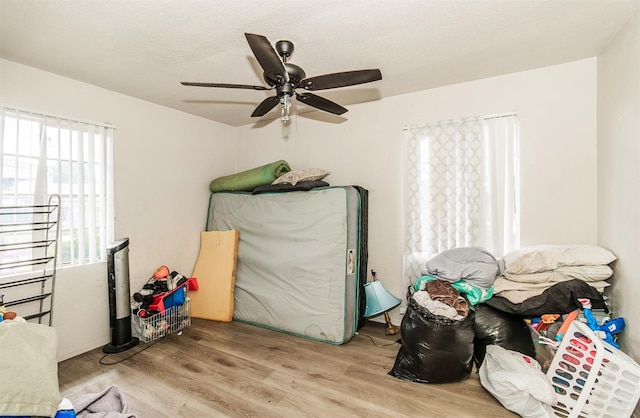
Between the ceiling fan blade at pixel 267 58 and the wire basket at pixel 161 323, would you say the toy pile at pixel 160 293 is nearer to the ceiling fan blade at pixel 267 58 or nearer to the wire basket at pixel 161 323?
the wire basket at pixel 161 323

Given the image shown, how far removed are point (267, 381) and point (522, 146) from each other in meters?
2.77

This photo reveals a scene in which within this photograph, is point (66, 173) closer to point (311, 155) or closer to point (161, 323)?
point (161, 323)

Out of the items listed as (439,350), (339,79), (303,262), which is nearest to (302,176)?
(303,262)

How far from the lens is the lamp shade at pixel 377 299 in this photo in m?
2.82

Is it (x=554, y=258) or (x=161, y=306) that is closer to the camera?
(x=554, y=258)

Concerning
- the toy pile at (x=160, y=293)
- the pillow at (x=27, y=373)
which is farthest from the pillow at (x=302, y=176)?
the pillow at (x=27, y=373)

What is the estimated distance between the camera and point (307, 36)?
6.27 ft

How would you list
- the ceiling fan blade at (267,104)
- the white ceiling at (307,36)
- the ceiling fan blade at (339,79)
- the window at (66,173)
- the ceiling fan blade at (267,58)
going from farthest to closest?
the window at (66,173), the ceiling fan blade at (267,104), the ceiling fan blade at (339,79), the white ceiling at (307,36), the ceiling fan blade at (267,58)

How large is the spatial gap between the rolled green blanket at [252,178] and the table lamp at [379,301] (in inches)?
61.7

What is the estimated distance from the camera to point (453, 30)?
1.87 m

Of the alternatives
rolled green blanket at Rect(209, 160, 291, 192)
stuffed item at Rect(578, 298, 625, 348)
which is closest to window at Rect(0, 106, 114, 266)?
rolled green blanket at Rect(209, 160, 291, 192)

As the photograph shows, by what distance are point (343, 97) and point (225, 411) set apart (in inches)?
111

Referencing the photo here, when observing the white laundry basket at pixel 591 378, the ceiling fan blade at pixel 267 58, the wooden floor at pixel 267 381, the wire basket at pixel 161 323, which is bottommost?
the wooden floor at pixel 267 381

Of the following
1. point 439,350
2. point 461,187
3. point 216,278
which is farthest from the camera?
point 216,278
